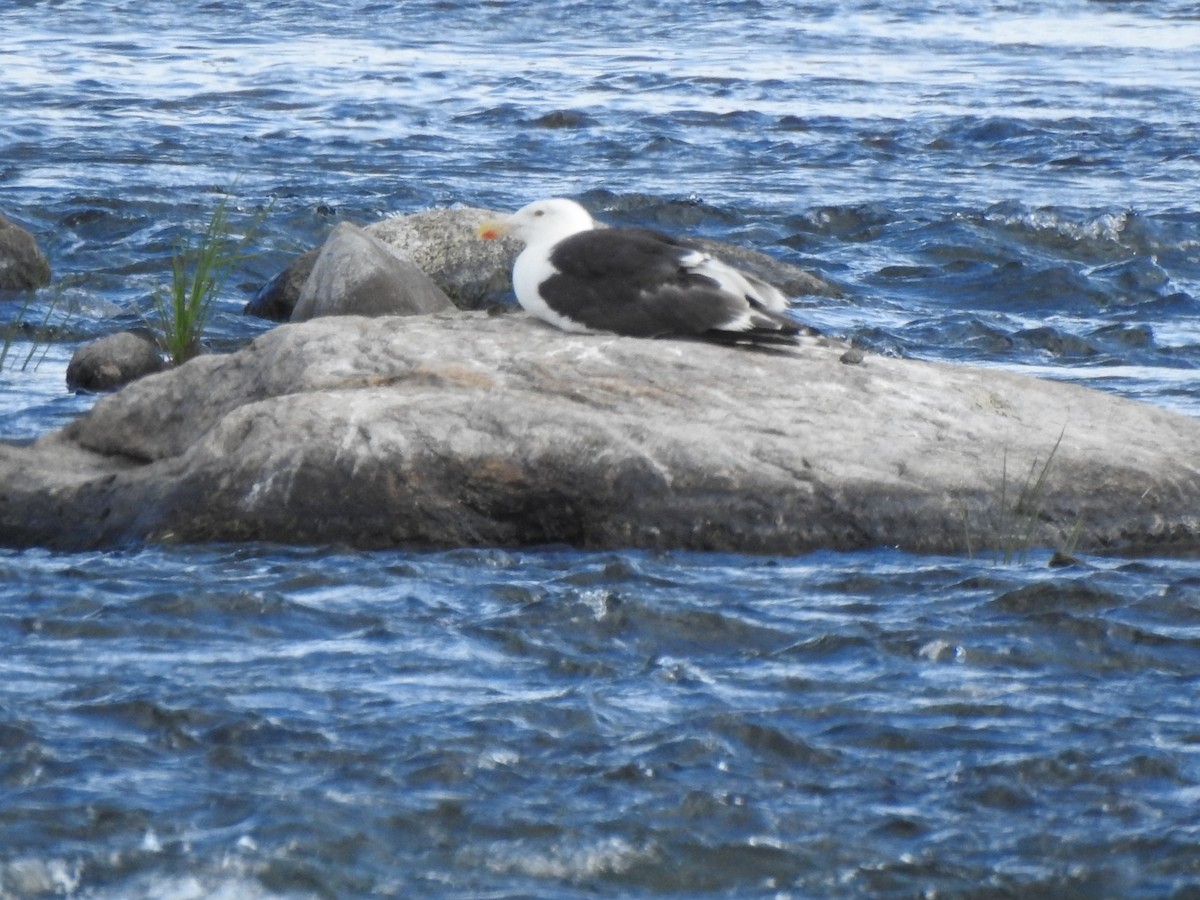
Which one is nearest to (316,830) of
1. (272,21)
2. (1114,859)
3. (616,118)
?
(1114,859)

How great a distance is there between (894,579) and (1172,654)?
0.95 metres

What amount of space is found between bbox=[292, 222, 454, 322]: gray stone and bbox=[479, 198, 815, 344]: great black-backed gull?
5.31 feet

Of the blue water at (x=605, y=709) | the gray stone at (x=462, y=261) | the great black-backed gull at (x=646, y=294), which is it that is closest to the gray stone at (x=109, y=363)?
the blue water at (x=605, y=709)

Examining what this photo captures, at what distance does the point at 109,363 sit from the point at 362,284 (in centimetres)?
121

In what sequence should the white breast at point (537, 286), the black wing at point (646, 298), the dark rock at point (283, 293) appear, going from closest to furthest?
the black wing at point (646, 298), the white breast at point (537, 286), the dark rock at point (283, 293)

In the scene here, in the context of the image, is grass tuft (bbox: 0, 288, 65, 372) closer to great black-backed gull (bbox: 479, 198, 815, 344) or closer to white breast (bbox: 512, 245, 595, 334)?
white breast (bbox: 512, 245, 595, 334)

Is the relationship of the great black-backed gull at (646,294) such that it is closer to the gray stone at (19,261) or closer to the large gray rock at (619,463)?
the large gray rock at (619,463)

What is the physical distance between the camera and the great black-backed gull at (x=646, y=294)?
762 centimetres

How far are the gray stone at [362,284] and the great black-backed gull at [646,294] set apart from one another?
1.62m

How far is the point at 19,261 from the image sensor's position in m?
11.4

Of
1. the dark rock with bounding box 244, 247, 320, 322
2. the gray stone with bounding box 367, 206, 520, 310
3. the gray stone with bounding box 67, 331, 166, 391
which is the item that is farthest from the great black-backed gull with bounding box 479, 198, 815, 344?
the gray stone with bounding box 367, 206, 520, 310

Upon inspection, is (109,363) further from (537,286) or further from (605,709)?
(605,709)

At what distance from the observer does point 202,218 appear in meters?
13.5

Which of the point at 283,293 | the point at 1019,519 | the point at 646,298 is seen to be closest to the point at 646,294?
the point at 646,298
